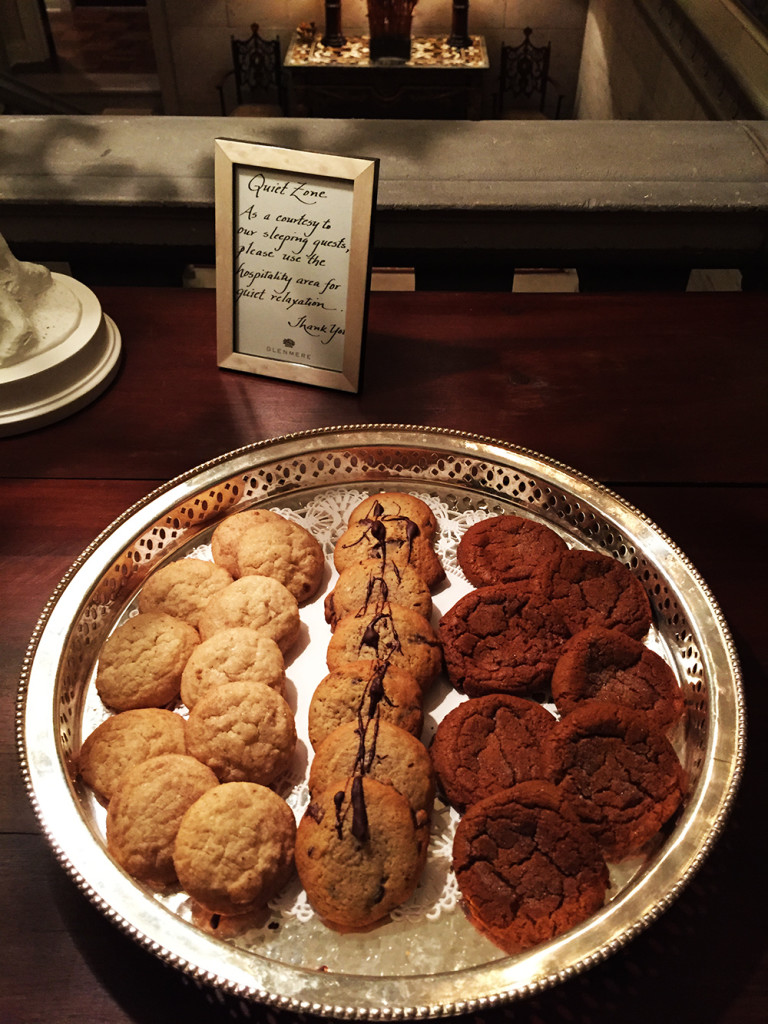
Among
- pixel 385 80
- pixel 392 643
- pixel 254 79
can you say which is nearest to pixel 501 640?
pixel 392 643

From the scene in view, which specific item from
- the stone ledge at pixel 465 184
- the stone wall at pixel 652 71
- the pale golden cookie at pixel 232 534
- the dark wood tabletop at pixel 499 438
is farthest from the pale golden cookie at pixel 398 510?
the stone wall at pixel 652 71

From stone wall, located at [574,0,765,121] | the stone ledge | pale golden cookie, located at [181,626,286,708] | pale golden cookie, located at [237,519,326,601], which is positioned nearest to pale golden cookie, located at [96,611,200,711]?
pale golden cookie, located at [181,626,286,708]

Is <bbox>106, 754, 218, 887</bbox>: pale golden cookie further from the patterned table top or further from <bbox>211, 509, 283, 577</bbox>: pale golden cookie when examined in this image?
the patterned table top

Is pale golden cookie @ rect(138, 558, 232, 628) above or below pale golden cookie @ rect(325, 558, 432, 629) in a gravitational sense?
below

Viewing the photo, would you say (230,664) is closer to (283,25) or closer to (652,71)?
(652,71)

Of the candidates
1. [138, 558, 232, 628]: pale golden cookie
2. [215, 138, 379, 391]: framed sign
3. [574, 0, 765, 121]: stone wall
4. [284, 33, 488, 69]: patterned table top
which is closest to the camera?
[138, 558, 232, 628]: pale golden cookie

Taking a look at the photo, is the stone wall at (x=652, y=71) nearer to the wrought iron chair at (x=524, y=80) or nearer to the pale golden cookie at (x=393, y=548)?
the wrought iron chair at (x=524, y=80)
